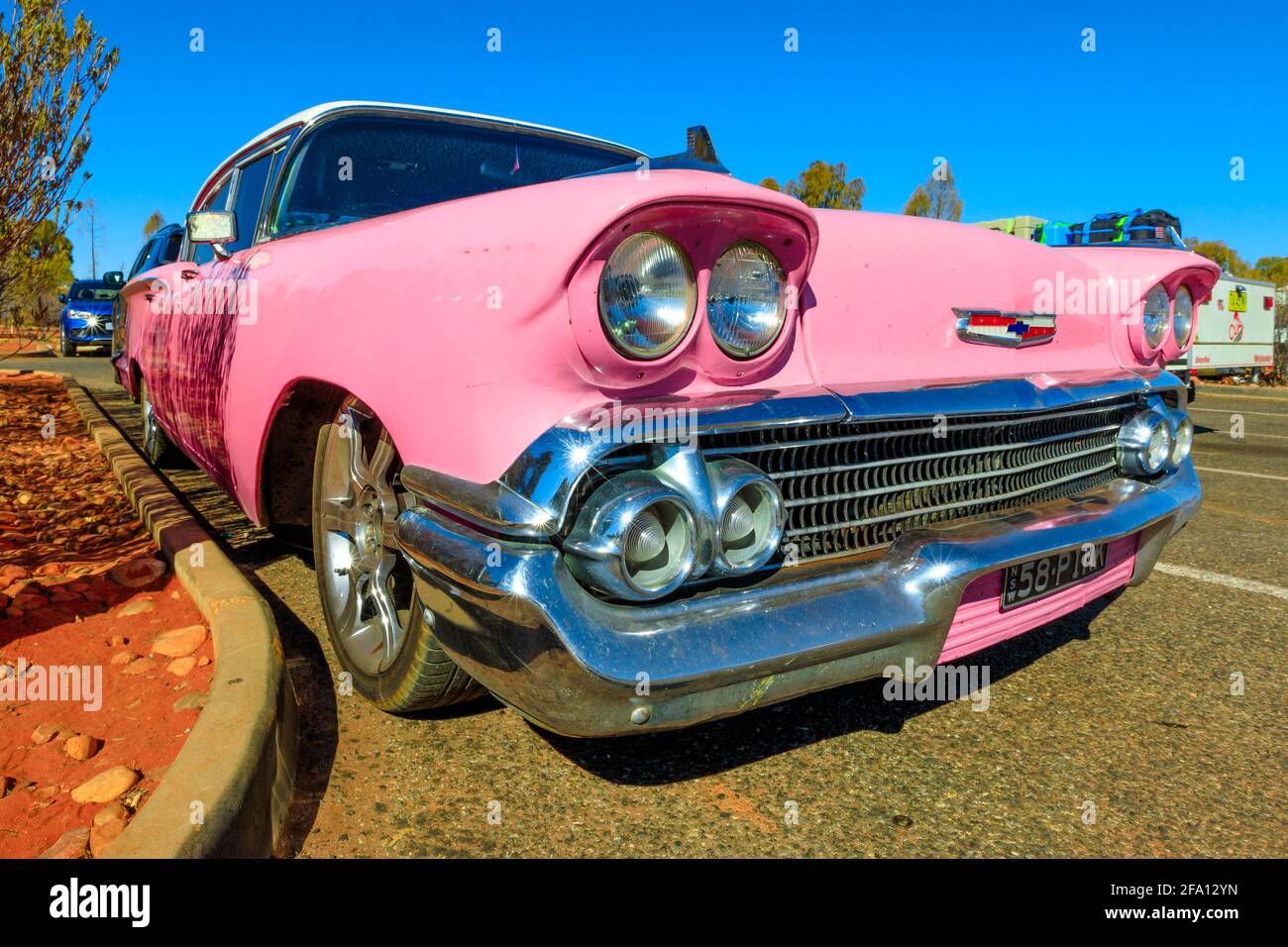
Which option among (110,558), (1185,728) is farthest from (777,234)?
(110,558)

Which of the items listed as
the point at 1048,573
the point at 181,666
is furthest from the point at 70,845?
the point at 1048,573

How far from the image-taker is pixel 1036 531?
2.01 meters

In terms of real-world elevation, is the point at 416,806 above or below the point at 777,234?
below

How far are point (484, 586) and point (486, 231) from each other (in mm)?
636

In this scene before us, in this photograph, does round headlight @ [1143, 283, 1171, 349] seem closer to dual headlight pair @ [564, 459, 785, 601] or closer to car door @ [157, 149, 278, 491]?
dual headlight pair @ [564, 459, 785, 601]

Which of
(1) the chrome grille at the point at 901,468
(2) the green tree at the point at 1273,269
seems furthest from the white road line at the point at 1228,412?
(2) the green tree at the point at 1273,269

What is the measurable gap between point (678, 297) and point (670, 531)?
0.41m

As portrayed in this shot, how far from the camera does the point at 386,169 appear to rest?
9.07 ft

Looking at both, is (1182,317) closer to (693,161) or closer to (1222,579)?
(1222,579)

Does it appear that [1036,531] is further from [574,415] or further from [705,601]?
[574,415]

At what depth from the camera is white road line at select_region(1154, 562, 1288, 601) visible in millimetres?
3340

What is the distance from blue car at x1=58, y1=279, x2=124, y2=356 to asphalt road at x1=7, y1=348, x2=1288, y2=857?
1709 centimetres
